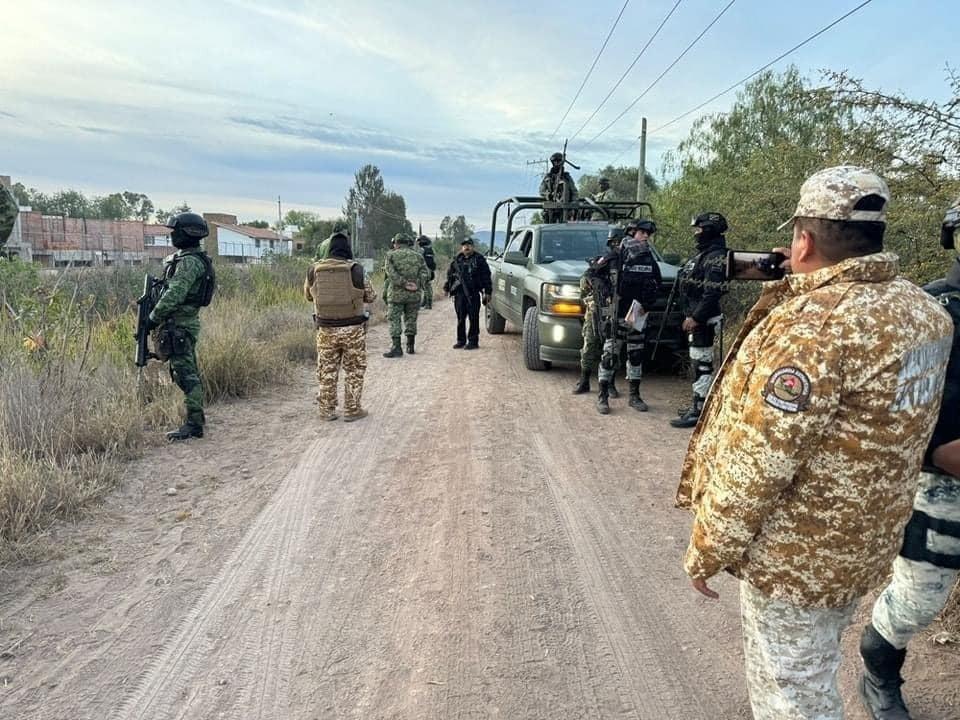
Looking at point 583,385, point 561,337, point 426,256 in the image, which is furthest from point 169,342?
point 426,256

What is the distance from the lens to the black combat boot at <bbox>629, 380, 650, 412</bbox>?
20.4 feet

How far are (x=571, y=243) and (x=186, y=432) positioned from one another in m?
5.14

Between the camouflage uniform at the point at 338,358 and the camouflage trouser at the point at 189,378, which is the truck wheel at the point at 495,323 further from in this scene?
the camouflage trouser at the point at 189,378

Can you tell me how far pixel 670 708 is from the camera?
2.28 m

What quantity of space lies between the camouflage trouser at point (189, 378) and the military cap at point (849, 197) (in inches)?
193

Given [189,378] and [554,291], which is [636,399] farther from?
[189,378]

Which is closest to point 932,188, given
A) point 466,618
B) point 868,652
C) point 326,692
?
point 868,652

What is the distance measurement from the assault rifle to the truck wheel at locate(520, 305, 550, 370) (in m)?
4.08

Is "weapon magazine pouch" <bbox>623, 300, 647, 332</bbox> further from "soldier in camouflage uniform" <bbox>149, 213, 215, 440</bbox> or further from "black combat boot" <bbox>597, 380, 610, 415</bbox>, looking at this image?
"soldier in camouflage uniform" <bbox>149, 213, 215, 440</bbox>

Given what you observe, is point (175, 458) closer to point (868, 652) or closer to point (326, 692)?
point (326, 692)

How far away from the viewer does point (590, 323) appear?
642 cm

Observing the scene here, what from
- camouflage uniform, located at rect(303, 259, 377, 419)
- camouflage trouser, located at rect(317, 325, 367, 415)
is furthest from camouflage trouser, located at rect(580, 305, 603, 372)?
camouflage trouser, located at rect(317, 325, 367, 415)

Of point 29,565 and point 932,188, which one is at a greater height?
point 932,188

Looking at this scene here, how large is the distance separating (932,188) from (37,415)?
19.4ft
